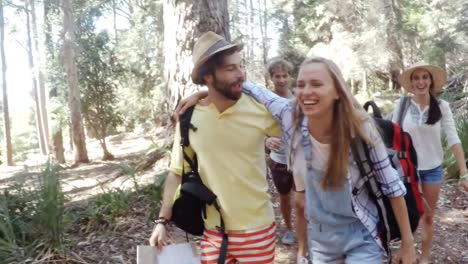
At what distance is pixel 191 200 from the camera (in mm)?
2426

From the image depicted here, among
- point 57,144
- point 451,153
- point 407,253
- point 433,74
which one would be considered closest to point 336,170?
point 407,253

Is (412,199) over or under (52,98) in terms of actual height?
under

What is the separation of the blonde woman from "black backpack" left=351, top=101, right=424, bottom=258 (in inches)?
1.4

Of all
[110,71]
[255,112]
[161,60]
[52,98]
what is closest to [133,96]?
[161,60]

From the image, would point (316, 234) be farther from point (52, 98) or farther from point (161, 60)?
point (161, 60)

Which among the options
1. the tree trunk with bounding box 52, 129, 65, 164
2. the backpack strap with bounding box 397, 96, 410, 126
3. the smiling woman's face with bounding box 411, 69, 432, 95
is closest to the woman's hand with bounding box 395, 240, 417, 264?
the backpack strap with bounding box 397, 96, 410, 126

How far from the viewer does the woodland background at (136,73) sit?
4.42 meters

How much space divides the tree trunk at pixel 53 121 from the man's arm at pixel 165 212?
1331cm

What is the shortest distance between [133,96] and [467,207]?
20.2 metres

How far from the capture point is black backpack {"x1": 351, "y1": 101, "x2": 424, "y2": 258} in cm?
209

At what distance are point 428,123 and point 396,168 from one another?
5.88 ft

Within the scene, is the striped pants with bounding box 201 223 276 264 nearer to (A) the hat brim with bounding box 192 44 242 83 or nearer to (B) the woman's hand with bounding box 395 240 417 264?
(B) the woman's hand with bounding box 395 240 417 264

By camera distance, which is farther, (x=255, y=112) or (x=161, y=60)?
(x=161, y=60)

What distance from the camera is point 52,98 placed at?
57.3 feet
